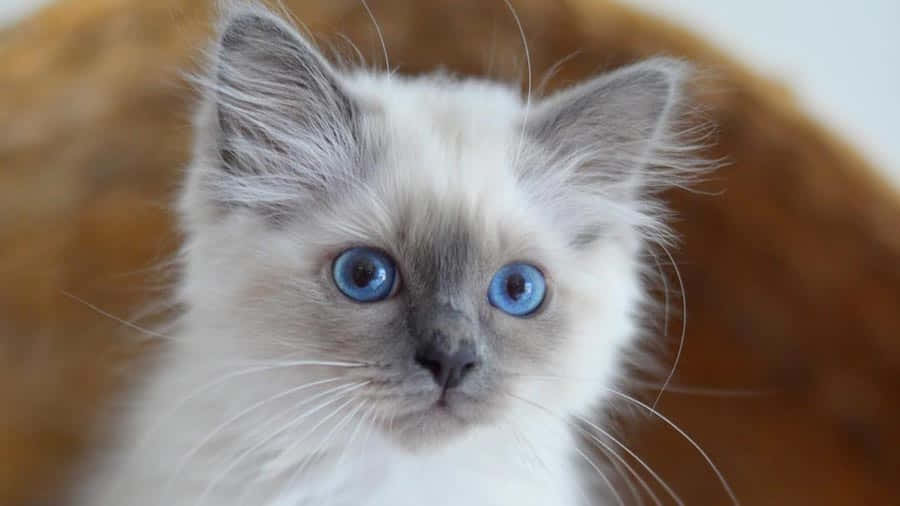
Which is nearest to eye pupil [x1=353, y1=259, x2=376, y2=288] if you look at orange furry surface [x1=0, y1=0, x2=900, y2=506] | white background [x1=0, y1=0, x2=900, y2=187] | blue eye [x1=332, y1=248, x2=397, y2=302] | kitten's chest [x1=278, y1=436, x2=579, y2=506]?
blue eye [x1=332, y1=248, x2=397, y2=302]

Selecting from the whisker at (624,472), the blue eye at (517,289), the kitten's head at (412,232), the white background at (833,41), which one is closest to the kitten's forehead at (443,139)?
the kitten's head at (412,232)

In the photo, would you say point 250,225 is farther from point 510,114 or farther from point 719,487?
point 719,487

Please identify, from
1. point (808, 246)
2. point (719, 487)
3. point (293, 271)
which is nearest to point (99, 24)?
point (293, 271)

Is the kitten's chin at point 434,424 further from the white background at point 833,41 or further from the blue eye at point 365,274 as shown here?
the white background at point 833,41

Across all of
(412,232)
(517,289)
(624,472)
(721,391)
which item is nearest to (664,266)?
(721,391)

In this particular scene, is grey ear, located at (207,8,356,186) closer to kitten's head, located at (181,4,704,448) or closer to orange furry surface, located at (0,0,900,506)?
kitten's head, located at (181,4,704,448)

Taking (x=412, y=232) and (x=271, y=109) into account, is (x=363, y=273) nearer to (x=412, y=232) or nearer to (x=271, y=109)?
(x=412, y=232)
